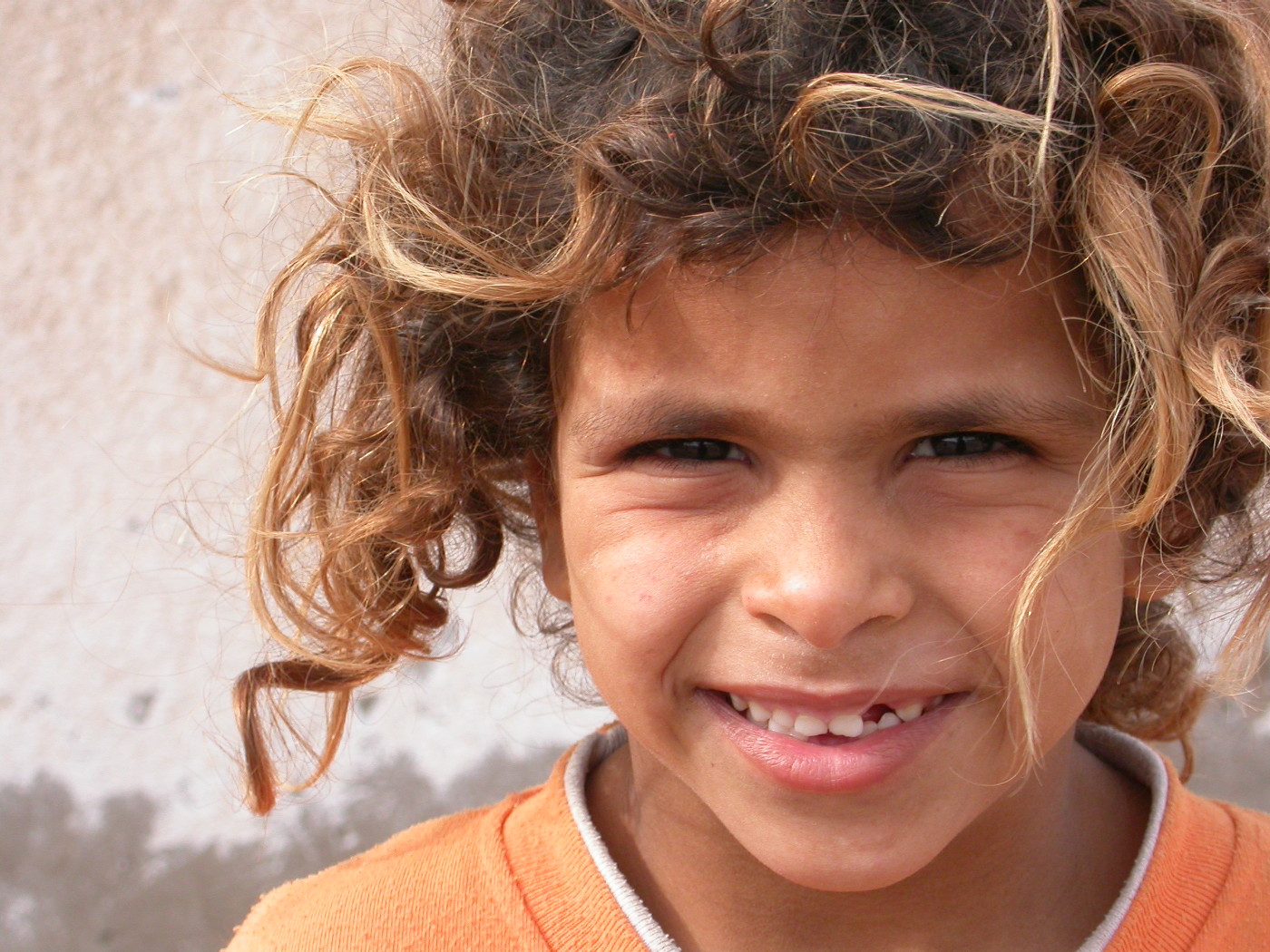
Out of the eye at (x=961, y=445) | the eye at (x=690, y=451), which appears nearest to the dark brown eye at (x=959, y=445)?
the eye at (x=961, y=445)

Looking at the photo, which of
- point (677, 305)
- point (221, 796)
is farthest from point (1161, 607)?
point (221, 796)

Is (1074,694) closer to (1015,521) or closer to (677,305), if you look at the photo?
(1015,521)

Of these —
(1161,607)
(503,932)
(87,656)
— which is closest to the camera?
(503,932)

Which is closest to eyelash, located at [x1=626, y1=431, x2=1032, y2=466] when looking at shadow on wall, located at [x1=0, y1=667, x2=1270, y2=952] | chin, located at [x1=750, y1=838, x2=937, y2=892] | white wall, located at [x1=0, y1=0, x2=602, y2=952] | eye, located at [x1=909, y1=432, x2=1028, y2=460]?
eye, located at [x1=909, y1=432, x2=1028, y2=460]

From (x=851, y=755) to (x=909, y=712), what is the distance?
5 cm

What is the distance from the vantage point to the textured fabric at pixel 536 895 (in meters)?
1.03

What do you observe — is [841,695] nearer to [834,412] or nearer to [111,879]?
[834,412]

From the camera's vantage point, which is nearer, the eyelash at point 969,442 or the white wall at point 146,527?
the eyelash at point 969,442

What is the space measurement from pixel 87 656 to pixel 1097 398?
1.37 metres

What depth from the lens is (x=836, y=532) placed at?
2.80 feet

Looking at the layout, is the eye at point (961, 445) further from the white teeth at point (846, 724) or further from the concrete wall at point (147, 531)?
the concrete wall at point (147, 531)

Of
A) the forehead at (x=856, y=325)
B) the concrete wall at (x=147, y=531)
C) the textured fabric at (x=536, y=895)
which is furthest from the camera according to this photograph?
the concrete wall at (x=147, y=531)

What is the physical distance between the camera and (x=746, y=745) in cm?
94

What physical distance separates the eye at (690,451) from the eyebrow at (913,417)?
0.02 meters
